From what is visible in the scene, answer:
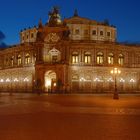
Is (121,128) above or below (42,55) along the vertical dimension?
below

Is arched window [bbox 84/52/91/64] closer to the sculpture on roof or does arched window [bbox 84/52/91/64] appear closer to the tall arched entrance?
the tall arched entrance

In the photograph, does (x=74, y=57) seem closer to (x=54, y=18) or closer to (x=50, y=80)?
(x=50, y=80)

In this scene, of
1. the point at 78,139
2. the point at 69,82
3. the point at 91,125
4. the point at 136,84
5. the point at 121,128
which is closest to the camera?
the point at 78,139

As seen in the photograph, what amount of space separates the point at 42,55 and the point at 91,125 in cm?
6610

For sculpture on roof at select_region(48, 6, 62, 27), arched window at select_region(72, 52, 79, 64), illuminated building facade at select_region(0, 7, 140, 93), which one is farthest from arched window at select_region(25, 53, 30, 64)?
arched window at select_region(72, 52, 79, 64)

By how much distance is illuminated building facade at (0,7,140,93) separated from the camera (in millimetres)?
82438

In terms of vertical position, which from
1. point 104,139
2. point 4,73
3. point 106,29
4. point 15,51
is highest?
point 106,29

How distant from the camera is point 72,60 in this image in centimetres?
8462

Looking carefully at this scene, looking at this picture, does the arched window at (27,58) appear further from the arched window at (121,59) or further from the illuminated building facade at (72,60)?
the arched window at (121,59)

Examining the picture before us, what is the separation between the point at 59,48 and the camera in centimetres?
8338

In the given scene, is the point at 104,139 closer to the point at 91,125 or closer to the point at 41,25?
the point at 91,125

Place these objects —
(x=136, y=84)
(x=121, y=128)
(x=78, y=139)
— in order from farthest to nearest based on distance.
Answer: (x=136, y=84) < (x=121, y=128) < (x=78, y=139)

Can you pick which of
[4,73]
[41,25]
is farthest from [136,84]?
[4,73]

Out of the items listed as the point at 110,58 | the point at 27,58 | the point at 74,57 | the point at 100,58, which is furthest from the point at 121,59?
the point at 27,58
